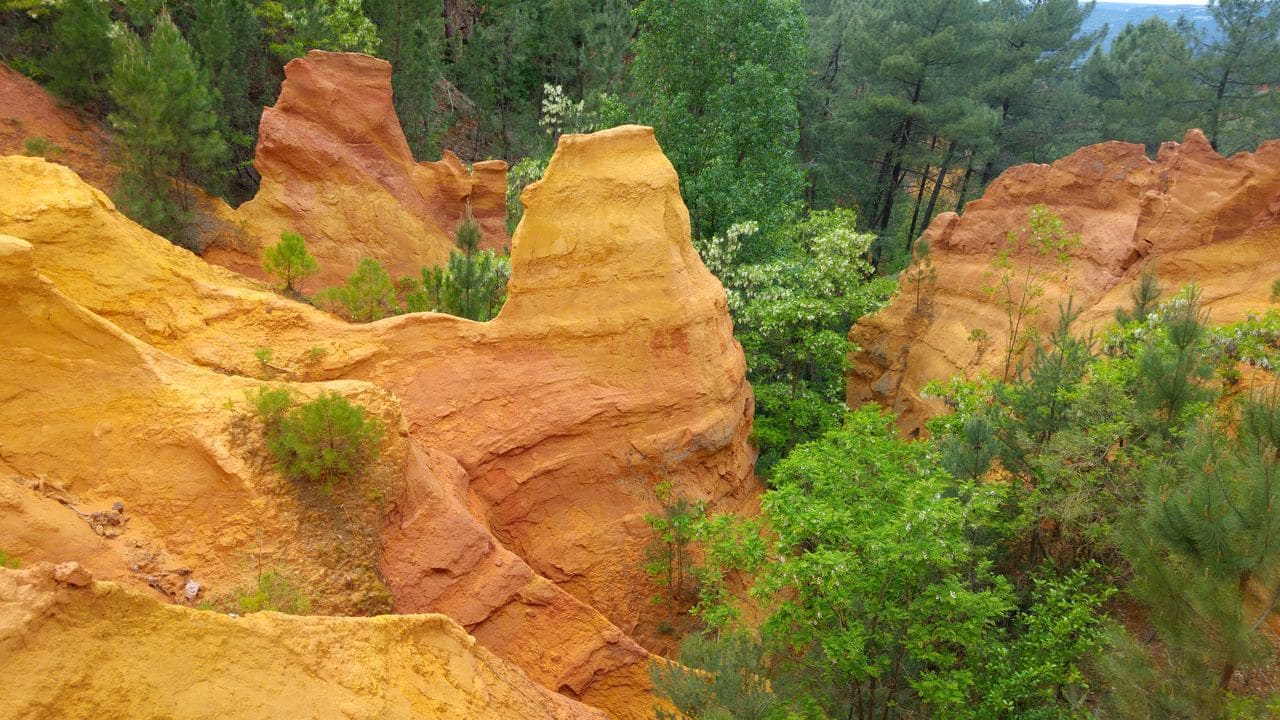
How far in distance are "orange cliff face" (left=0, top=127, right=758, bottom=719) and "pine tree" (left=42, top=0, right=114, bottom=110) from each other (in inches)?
402

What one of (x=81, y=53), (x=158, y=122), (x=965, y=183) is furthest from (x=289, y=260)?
(x=965, y=183)

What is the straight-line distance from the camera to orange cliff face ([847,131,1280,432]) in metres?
15.1

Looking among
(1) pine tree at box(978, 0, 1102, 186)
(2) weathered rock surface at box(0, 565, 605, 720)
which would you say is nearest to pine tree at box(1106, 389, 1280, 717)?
(2) weathered rock surface at box(0, 565, 605, 720)

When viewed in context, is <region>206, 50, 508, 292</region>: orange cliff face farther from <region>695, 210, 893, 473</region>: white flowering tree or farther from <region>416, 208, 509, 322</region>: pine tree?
<region>695, 210, 893, 473</region>: white flowering tree

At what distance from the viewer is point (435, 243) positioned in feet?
73.0

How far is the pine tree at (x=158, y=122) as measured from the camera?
1555 centimetres

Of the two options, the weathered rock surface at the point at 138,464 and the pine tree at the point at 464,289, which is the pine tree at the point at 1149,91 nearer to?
the pine tree at the point at 464,289

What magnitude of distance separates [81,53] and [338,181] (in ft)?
20.2

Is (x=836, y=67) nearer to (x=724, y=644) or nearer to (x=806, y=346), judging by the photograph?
(x=806, y=346)

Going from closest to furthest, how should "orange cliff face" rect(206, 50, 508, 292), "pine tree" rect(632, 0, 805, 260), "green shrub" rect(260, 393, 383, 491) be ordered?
"green shrub" rect(260, 393, 383, 491) < "orange cliff face" rect(206, 50, 508, 292) < "pine tree" rect(632, 0, 805, 260)

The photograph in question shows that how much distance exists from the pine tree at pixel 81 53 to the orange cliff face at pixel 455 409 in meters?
10.2

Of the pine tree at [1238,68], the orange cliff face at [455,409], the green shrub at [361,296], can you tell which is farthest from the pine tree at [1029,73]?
the green shrub at [361,296]

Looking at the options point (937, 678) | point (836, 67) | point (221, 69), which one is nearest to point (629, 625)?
point (937, 678)

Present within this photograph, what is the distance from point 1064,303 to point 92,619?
695 inches
